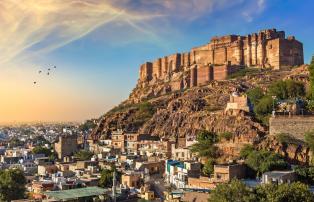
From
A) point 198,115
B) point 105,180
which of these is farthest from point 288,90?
point 105,180

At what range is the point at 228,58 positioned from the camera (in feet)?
187

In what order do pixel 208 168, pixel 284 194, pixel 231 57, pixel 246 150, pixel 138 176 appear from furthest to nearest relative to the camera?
1. pixel 231 57
2. pixel 246 150
3. pixel 138 176
4. pixel 208 168
5. pixel 284 194

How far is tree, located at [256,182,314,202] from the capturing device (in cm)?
1476

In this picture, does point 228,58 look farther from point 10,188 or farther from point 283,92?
point 10,188

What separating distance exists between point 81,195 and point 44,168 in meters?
11.1

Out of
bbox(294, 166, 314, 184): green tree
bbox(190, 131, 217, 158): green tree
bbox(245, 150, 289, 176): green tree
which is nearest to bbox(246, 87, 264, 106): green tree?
bbox(190, 131, 217, 158): green tree

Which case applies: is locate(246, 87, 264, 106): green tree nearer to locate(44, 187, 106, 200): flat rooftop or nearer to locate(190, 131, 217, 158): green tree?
locate(190, 131, 217, 158): green tree

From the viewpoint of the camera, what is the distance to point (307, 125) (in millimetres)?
25062

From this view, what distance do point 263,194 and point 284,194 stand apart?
662 millimetres

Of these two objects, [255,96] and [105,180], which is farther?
[255,96]

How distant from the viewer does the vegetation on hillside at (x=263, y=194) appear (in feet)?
48.5

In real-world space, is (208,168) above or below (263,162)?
below

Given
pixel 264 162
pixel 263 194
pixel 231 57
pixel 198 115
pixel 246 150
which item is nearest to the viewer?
pixel 263 194

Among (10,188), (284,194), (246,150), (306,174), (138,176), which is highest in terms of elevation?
(246,150)
